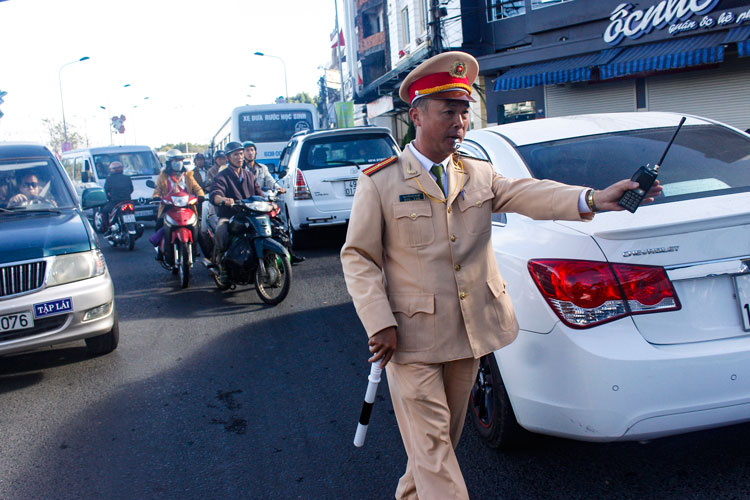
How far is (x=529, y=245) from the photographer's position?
303 centimetres

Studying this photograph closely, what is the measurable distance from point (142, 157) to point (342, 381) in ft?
51.0

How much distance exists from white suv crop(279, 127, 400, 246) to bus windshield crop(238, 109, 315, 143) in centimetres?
1079

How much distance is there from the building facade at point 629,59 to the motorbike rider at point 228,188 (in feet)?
32.6

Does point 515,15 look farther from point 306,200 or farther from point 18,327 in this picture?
point 18,327

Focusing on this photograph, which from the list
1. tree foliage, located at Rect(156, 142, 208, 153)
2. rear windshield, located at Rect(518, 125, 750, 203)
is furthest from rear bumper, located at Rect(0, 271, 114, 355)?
tree foliage, located at Rect(156, 142, 208, 153)

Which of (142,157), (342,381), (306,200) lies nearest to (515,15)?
(142,157)

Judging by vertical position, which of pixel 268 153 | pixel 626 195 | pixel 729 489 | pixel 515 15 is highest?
pixel 515 15

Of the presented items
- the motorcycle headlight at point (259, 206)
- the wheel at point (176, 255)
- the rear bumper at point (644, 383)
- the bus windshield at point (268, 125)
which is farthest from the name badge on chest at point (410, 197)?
the bus windshield at point (268, 125)

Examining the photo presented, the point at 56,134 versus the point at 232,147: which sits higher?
the point at 56,134

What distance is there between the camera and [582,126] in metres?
3.91

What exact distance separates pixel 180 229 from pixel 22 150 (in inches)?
85.0

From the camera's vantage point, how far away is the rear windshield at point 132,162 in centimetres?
1825

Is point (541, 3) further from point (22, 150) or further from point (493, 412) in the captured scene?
point (493, 412)

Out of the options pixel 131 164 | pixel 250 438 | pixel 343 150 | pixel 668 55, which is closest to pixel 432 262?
pixel 250 438
